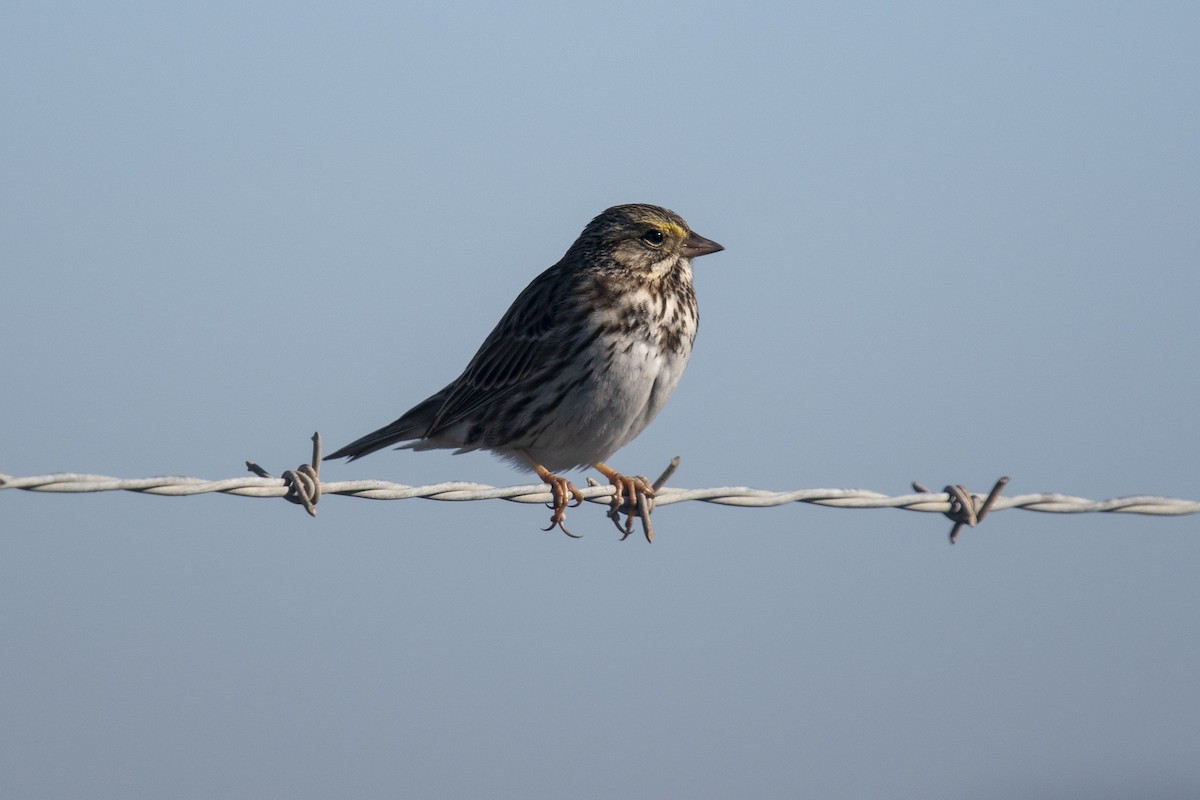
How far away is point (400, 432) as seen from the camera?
9219 mm

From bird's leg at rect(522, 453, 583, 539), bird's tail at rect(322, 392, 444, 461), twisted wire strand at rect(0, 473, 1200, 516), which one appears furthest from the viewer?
bird's tail at rect(322, 392, 444, 461)

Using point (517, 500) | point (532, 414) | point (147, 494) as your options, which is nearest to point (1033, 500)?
point (517, 500)

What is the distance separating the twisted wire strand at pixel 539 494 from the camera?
4.75 m

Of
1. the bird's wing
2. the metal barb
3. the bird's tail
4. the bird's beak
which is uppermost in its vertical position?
the bird's beak

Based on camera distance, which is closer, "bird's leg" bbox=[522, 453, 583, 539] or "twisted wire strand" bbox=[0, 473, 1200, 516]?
"twisted wire strand" bbox=[0, 473, 1200, 516]

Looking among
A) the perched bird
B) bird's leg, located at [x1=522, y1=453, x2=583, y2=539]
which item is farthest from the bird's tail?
bird's leg, located at [x1=522, y1=453, x2=583, y2=539]

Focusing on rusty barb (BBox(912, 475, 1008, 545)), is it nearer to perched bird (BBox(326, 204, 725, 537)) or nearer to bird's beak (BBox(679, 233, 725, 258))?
perched bird (BBox(326, 204, 725, 537))

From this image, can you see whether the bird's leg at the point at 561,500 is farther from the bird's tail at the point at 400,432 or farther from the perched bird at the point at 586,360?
the bird's tail at the point at 400,432

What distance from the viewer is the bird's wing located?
27.5 ft

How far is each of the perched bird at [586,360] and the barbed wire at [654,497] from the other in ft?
3.59

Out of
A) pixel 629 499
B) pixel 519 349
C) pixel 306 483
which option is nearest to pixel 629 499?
pixel 629 499

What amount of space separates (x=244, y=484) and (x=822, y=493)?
2426mm

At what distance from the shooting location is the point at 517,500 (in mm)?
6125

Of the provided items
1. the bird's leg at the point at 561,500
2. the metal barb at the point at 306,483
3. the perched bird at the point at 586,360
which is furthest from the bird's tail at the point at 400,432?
the metal barb at the point at 306,483
